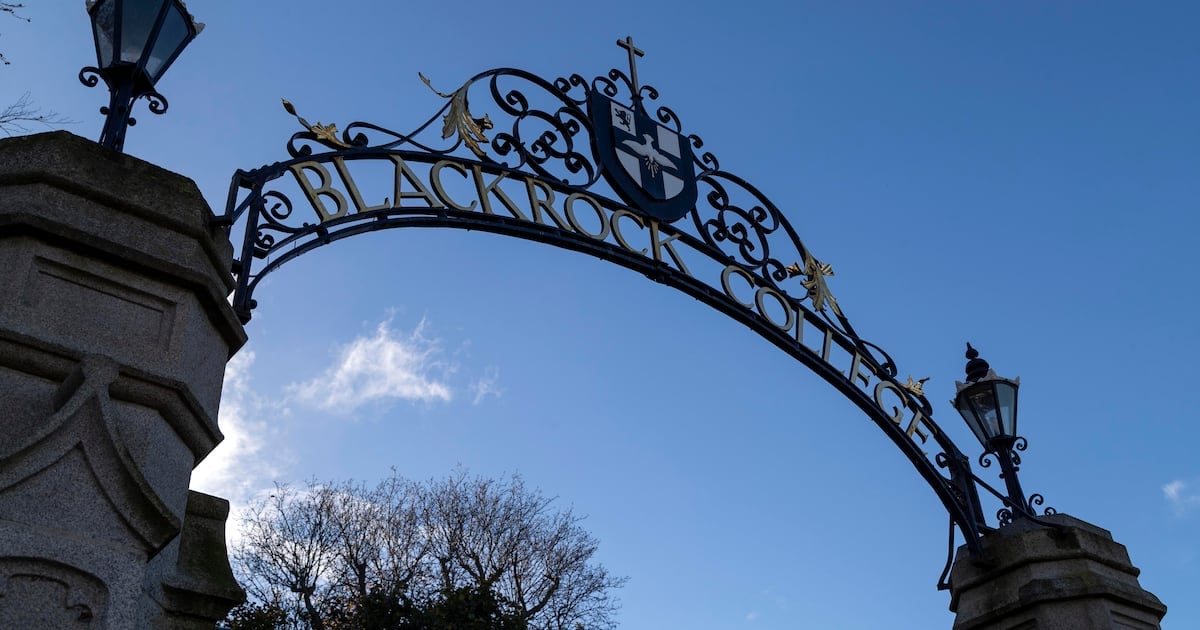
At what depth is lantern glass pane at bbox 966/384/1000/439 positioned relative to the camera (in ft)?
27.7

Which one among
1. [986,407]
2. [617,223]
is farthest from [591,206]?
[986,407]

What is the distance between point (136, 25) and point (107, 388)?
1.97 m

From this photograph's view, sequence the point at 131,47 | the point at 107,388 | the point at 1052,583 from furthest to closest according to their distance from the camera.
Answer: the point at 1052,583
the point at 131,47
the point at 107,388

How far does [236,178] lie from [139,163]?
36.0 inches

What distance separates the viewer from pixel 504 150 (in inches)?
304

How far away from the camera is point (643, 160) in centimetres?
864

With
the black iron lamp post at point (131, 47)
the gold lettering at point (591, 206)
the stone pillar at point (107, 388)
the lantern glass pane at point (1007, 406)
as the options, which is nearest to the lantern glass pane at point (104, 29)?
the black iron lamp post at point (131, 47)

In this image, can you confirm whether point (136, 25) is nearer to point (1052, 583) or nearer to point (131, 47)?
point (131, 47)

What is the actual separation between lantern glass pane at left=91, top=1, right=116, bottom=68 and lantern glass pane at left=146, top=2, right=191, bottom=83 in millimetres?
178

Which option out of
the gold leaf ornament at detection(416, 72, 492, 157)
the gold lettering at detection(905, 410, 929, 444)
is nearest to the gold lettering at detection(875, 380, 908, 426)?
the gold lettering at detection(905, 410, 929, 444)

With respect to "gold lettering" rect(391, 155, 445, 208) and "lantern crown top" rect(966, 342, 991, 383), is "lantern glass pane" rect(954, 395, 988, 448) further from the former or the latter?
"gold lettering" rect(391, 155, 445, 208)

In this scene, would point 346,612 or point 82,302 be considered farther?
point 346,612

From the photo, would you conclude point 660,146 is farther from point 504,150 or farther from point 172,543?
point 172,543

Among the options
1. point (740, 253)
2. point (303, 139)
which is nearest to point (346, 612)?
point (740, 253)
